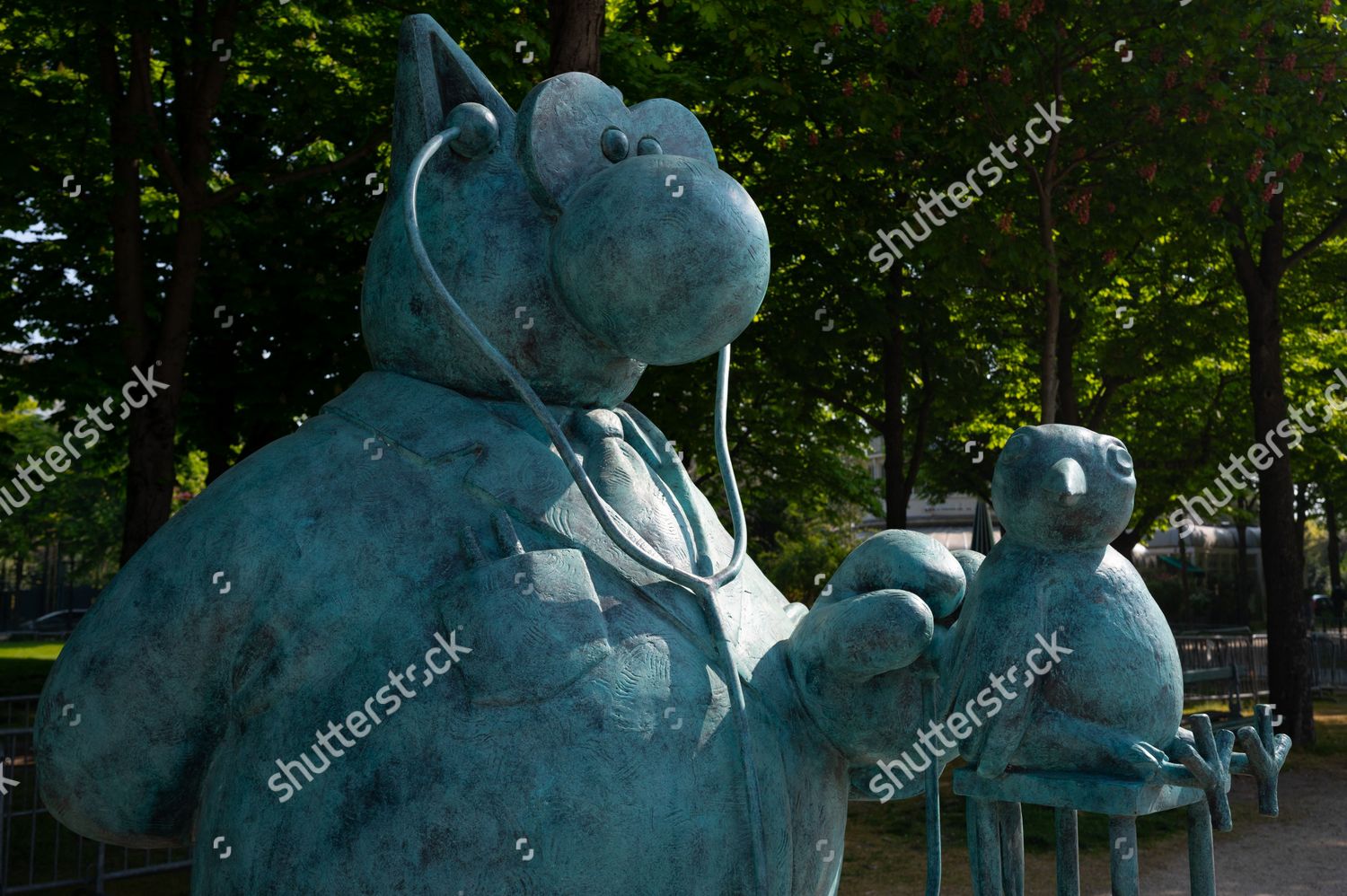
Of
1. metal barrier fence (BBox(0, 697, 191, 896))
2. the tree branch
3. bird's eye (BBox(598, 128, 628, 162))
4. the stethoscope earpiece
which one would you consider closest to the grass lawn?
metal barrier fence (BBox(0, 697, 191, 896))

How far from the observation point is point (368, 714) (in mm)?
2041

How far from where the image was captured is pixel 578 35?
19.7 ft

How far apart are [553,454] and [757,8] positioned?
6654mm

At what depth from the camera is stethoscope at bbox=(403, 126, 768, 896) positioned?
2078 millimetres

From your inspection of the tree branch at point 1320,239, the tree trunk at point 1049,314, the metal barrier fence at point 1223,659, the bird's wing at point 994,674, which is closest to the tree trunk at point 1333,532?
the metal barrier fence at point 1223,659

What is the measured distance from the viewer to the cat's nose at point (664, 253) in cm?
207

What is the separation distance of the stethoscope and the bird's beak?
594 mm

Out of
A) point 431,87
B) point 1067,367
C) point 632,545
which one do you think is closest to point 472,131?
point 431,87

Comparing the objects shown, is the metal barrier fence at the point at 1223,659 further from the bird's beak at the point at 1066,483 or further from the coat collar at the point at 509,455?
the coat collar at the point at 509,455

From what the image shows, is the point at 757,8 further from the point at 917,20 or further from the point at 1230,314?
the point at 1230,314

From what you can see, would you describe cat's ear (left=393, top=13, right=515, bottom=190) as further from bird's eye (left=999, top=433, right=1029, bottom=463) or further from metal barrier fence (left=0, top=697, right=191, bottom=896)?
metal barrier fence (left=0, top=697, right=191, bottom=896)

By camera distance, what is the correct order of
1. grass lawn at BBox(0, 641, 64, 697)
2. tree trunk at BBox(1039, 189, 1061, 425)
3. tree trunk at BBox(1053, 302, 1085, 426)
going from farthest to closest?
grass lawn at BBox(0, 641, 64, 697), tree trunk at BBox(1053, 302, 1085, 426), tree trunk at BBox(1039, 189, 1061, 425)

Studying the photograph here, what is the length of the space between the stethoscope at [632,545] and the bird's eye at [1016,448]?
572 millimetres

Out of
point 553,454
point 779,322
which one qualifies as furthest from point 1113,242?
point 553,454
